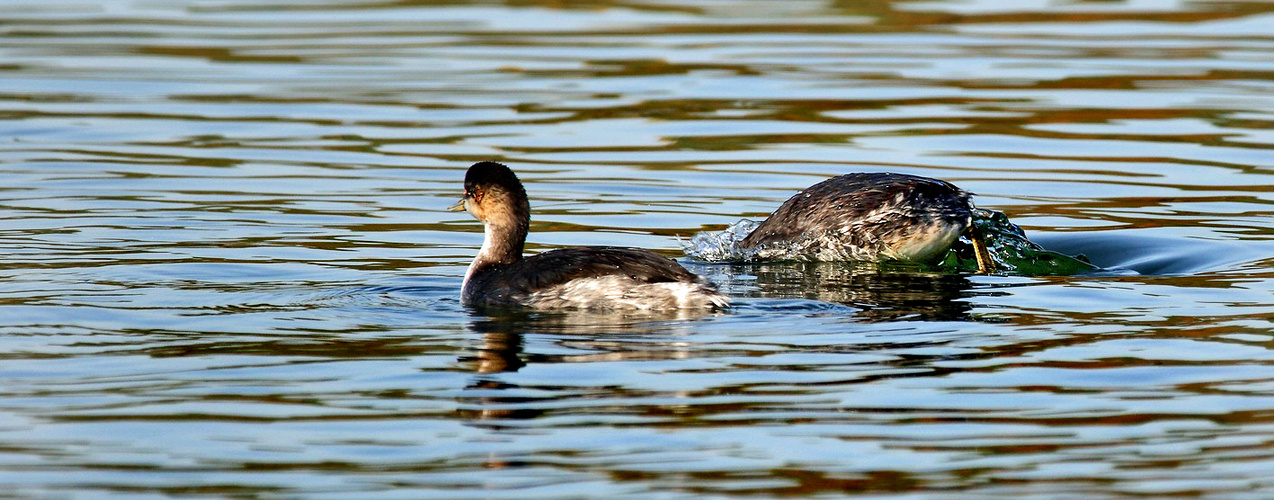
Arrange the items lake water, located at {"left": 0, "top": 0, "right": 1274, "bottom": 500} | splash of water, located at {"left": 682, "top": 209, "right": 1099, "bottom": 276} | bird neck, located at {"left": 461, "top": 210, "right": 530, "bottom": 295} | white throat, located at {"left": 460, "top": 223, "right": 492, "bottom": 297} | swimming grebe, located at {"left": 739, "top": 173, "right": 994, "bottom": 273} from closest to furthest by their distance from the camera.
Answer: lake water, located at {"left": 0, "top": 0, "right": 1274, "bottom": 500}, white throat, located at {"left": 460, "top": 223, "right": 492, "bottom": 297}, bird neck, located at {"left": 461, "top": 210, "right": 530, "bottom": 295}, splash of water, located at {"left": 682, "top": 209, "right": 1099, "bottom": 276}, swimming grebe, located at {"left": 739, "top": 173, "right": 994, "bottom": 273}

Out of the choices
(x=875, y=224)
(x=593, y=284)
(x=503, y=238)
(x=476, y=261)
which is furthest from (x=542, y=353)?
(x=875, y=224)

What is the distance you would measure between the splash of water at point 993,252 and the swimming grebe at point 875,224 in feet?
0.21

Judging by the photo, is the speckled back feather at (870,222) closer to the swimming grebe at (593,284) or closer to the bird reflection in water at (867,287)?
the bird reflection in water at (867,287)

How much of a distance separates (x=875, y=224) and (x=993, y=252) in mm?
741

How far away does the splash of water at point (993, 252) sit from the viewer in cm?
1146

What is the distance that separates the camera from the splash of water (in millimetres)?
11461

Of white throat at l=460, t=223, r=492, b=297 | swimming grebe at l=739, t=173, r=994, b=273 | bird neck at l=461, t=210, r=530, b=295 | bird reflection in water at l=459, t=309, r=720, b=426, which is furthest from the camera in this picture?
swimming grebe at l=739, t=173, r=994, b=273

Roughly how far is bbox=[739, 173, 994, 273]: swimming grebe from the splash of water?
65 mm

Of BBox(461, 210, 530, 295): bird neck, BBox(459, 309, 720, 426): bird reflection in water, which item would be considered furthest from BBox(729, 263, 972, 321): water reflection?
BBox(461, 210, 530, 295): bird neck

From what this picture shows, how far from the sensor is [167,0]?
27.1 meters

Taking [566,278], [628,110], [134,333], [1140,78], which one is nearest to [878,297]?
[566,278]

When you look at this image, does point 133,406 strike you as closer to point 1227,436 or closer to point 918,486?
point 918,486

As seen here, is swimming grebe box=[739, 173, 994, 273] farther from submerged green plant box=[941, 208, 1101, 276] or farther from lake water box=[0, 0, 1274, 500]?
lake water box=[0, 0, 1274, 500]

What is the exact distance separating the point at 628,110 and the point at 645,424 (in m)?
11.5
